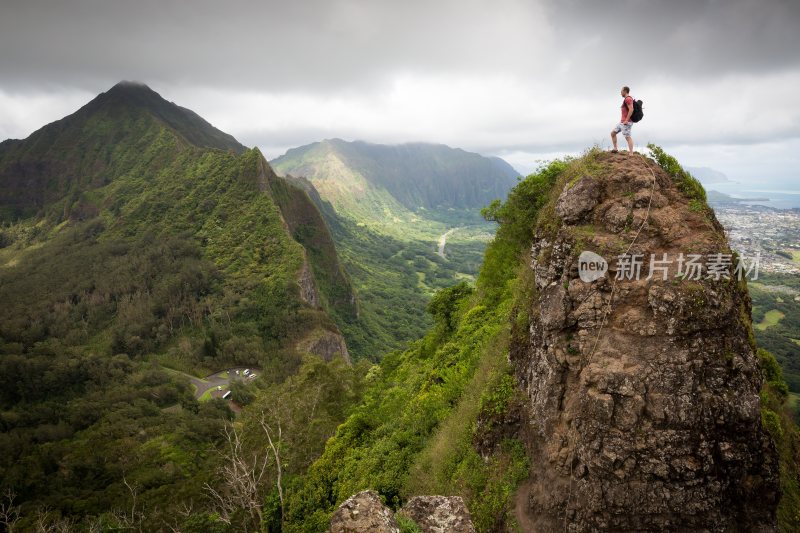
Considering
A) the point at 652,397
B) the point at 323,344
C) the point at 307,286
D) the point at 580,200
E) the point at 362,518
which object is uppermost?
the point at 580,200

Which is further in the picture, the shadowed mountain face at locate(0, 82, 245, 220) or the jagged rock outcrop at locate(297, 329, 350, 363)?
the shadowed mountain face at locate(0, 82, 245, 220)

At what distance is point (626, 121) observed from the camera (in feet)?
45.9

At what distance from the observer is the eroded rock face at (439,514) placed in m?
8.60

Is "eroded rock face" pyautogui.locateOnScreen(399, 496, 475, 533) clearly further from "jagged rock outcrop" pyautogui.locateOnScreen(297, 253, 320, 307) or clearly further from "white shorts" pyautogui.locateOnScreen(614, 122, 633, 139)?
"jagged rock outcrop" pyautogui.locateOnScreen(297, 253, 320, 307)

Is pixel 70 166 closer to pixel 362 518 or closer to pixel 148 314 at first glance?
pixel 148 314

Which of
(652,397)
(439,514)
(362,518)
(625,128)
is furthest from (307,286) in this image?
(362,518)

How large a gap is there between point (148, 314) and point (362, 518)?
4470 inches

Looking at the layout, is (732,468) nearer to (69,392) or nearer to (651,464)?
(651,464)

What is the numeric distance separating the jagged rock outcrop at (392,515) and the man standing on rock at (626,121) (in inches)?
502

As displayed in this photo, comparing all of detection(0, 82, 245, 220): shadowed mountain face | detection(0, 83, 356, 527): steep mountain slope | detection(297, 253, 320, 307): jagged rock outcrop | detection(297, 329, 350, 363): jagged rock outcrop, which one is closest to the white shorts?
detection(0, 83, 356, 527): steep mountain slope

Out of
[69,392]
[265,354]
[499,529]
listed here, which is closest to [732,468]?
[499,529]

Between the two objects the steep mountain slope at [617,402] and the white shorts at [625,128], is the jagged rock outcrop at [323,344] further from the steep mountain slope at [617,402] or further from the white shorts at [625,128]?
the white shorts at [625,128]

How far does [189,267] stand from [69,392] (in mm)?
38686

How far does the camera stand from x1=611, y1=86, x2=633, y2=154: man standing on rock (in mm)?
13789
